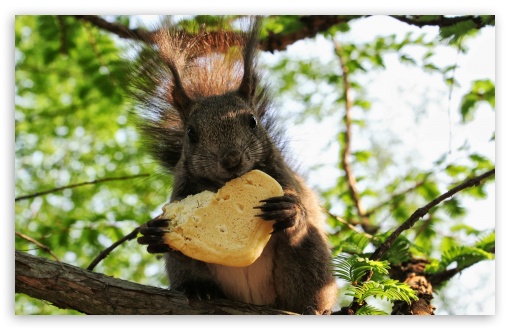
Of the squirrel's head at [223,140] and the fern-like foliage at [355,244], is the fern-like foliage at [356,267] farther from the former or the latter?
the squirrel's head at [223,140]

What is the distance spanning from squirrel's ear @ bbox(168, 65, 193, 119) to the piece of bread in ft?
2.30

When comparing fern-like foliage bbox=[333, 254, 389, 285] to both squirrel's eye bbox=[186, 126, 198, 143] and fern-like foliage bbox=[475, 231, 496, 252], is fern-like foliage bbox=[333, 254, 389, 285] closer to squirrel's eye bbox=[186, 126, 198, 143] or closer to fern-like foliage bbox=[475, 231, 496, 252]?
squirrel's eye bbox=[186, 126, 198, 143]

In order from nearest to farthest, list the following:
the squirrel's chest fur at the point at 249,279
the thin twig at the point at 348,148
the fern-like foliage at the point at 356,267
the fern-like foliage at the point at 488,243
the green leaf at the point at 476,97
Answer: the fern-like foliage at the point at 356,267 → the squirrel's chest fur at the point at 249,279 → the fern-like foliage at the point at 488,243 → the green leaf at the point at 476,97 → the thin twig at the point at 348,148

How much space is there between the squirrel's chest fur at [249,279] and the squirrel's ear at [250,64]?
0.83 meters

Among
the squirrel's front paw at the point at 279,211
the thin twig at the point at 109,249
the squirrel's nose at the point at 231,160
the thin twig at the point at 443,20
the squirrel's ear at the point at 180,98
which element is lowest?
the thin twig at the point at 109,249

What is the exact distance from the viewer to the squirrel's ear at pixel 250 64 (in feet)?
10.9

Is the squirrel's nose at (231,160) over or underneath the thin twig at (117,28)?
underneath

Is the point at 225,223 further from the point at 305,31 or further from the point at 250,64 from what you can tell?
the point at 305,31

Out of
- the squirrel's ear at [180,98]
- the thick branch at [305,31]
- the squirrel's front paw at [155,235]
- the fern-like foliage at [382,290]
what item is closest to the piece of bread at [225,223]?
the squirrel's front paw at [155,235]

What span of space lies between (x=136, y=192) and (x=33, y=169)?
1.15 m

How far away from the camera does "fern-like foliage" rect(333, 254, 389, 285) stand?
2549mm

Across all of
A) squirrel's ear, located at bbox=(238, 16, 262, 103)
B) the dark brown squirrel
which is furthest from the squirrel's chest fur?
squirrel's ear, located at bbox=(238, 16, 262, 103)
